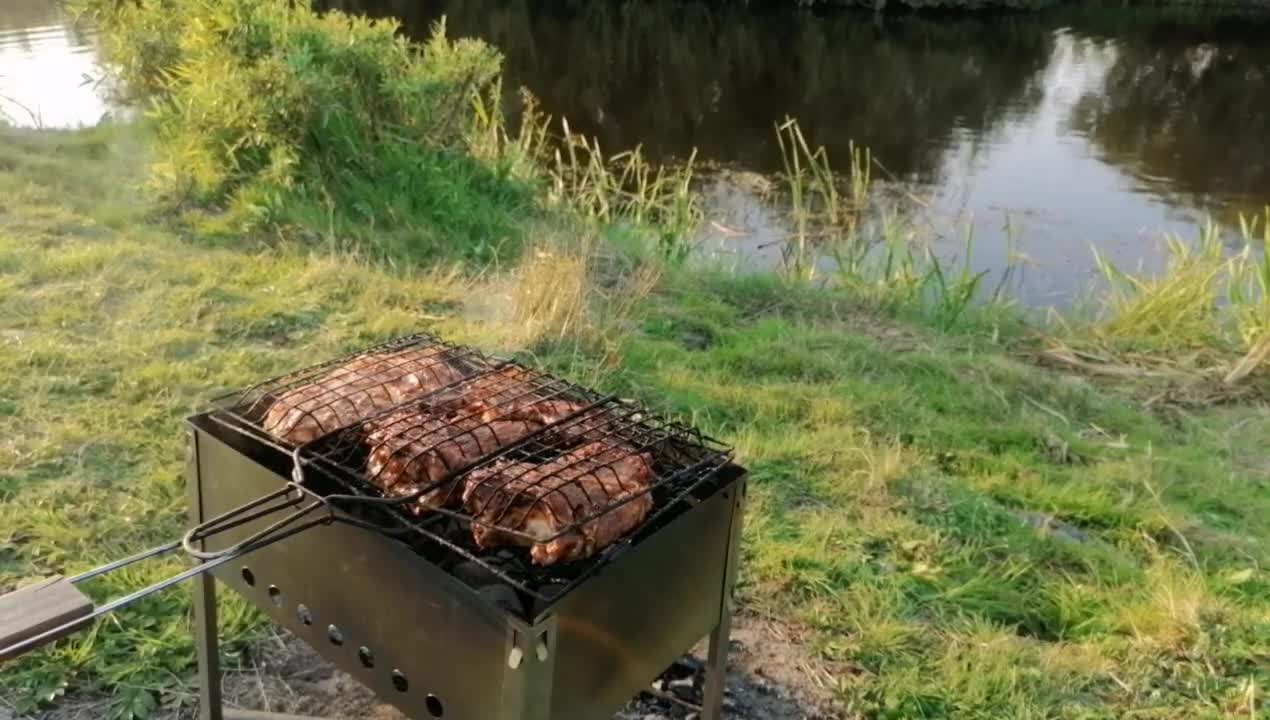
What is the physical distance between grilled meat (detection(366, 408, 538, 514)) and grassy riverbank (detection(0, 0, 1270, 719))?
0.98 m

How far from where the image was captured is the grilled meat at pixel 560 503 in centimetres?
156

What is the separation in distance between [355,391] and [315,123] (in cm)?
400

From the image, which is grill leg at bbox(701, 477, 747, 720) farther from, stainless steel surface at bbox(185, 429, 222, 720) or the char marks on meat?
stainless steel surface at bbox(185, 429, 222, 720)

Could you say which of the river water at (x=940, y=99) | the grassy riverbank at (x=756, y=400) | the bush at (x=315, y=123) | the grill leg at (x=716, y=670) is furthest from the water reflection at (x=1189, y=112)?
the grill leg at (x=716, y=670)

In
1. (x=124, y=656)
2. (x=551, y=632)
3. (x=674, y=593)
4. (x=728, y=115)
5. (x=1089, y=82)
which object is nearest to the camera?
(x=551, y=632)

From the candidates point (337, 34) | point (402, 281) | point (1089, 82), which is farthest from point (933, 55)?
point (402, 281)

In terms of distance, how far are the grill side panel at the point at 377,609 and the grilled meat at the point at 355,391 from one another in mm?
111

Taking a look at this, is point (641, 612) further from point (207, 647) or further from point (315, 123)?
point (315, 123)

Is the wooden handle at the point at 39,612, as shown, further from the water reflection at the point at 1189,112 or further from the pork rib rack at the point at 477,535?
the water reflection at the point at 1189,112

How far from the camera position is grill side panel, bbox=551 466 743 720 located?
1.53 metres

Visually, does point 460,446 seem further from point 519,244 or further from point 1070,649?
point 519,244

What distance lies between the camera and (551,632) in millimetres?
1433

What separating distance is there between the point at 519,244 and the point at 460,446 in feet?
12.5

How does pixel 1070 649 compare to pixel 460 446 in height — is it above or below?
below
